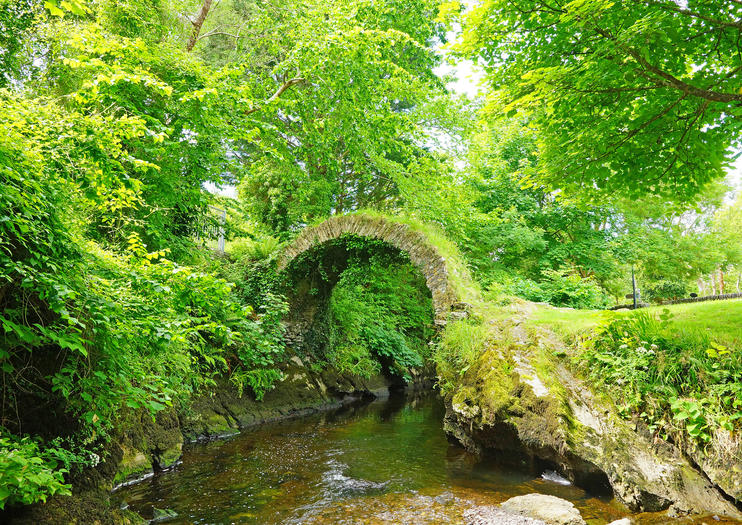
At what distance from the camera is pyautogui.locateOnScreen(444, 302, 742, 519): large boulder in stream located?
13.4ft

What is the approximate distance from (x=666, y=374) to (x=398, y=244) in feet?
19.4

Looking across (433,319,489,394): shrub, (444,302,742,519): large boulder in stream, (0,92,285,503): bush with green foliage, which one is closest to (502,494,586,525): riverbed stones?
(444,302,742,519): large boulder in stream

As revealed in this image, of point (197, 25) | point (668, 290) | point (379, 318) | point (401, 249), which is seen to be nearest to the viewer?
point (401, 249)

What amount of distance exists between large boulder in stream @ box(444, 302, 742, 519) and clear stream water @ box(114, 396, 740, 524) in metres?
0.23

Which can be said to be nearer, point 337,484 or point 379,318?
point 337,484

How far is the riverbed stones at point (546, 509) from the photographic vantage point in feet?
12.8

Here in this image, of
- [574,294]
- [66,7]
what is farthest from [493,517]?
[574,294]

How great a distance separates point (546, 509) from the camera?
13.4 feet

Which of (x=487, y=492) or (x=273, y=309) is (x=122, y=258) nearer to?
(x=487, y=492)

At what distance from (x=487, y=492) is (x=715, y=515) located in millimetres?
2208

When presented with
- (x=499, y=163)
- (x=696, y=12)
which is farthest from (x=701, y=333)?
(x=499, y=163)

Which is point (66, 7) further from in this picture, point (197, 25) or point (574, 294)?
point (574, 294)

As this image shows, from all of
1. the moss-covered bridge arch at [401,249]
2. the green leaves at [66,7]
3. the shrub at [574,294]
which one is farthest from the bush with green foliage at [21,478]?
the shrub at [574,294]

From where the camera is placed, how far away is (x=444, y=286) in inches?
337
